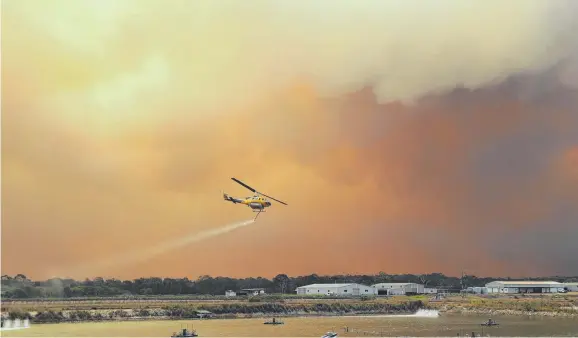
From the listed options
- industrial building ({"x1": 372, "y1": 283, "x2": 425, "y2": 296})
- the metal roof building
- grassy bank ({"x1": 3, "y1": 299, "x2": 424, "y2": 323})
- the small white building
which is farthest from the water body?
the metal roof building

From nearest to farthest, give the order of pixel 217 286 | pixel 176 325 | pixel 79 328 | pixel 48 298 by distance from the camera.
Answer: pixel 79 328 < pixel 176 325 < pixel 48 298 < pixel 217 286

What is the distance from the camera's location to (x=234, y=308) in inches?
4422

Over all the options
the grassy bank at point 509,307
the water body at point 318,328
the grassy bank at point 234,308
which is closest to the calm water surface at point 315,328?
the water body at point 318,328

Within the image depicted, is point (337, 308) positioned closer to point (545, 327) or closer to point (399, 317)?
point (399, 317)

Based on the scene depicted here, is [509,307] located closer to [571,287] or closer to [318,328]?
[318,328]

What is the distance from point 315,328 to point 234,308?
2717 cm

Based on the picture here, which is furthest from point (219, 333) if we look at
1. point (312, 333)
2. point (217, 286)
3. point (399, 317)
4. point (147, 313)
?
point (217, 286)

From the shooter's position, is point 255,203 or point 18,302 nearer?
point 255,203

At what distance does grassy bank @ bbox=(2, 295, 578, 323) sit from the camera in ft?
313

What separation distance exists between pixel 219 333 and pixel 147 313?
85.3 feet

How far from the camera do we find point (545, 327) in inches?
3474

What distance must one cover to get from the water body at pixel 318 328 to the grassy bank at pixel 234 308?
155 inches

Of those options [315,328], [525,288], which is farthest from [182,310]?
[525,288]

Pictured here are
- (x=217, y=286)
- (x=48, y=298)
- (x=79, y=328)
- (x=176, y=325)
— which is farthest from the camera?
(x=217, y=286)
